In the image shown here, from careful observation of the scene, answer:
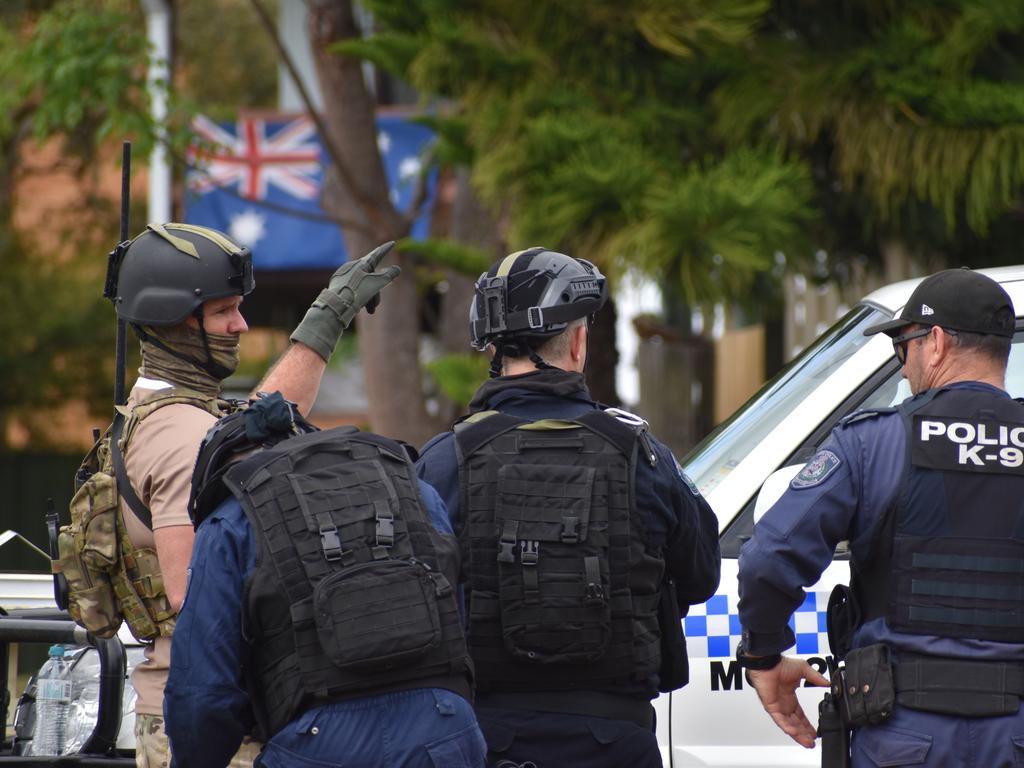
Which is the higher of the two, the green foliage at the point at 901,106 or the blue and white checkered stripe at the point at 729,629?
the green foliage at the point at 901,106

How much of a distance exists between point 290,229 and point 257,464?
10.1m

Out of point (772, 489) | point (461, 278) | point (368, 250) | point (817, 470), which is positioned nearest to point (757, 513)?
point (772, 489)

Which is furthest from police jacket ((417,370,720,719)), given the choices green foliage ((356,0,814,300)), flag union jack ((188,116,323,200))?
flag union jack ((188,116,323,200))

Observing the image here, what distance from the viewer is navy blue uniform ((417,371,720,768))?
9.66ft

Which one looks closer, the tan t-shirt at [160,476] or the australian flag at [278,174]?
the tan t-shirt at [160,476]

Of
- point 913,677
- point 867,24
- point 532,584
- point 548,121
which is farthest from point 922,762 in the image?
point 867,24

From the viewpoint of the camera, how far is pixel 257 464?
249 centimetres

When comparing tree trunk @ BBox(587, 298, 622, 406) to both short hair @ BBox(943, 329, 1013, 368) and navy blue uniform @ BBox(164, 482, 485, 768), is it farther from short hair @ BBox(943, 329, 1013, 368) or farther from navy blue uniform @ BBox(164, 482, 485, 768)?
navy blue uniform @ BBox(164, 482, 485, 768)

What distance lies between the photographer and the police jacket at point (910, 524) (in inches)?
111

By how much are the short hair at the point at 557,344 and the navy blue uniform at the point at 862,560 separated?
0.57m

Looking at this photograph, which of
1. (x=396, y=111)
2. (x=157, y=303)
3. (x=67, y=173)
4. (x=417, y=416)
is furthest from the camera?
(x=67, y=173)

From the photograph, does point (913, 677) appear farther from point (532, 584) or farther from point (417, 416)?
point (417, 416)

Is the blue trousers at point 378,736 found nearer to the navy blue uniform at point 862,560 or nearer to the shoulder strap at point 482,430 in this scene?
the shoulder strap at point 482,430

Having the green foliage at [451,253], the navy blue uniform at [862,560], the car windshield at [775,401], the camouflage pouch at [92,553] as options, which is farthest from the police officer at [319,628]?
the green foliage at [451,253]
